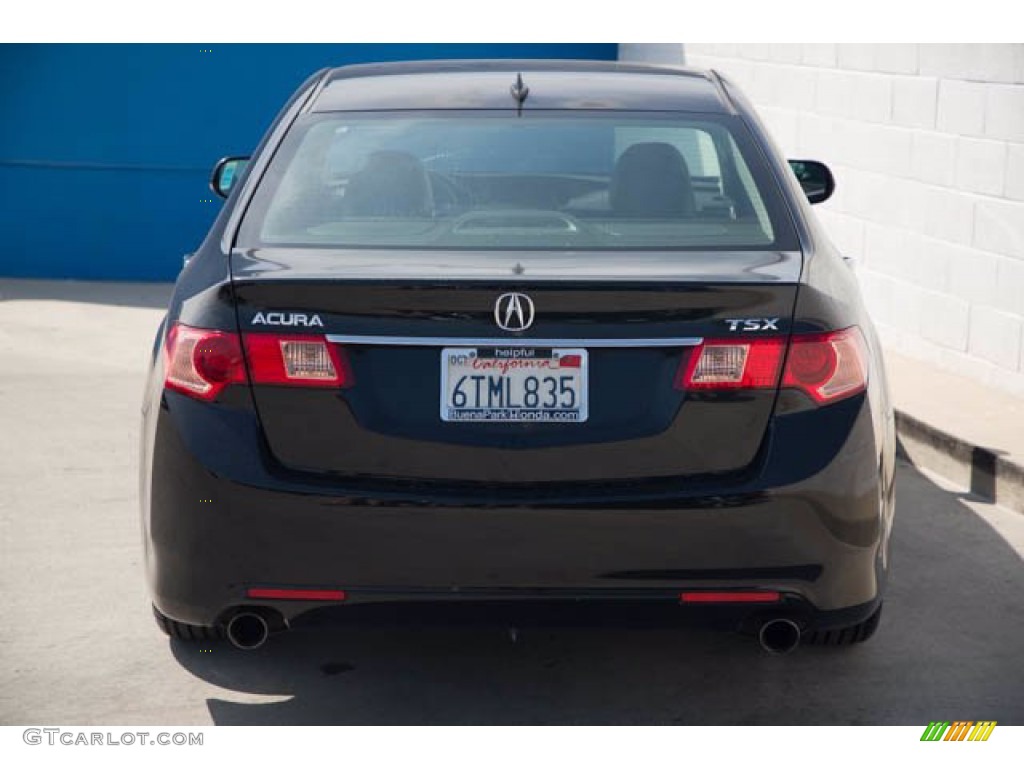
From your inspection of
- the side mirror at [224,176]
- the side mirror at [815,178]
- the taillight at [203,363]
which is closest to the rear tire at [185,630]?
the taillight at [203,363]

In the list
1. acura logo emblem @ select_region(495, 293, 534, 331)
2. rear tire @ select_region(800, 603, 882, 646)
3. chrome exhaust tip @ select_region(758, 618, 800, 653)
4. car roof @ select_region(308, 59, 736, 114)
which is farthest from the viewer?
car roof @ select_region(308, 59, 736, 114)

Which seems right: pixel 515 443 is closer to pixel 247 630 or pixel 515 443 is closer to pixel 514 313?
pixel 514 313

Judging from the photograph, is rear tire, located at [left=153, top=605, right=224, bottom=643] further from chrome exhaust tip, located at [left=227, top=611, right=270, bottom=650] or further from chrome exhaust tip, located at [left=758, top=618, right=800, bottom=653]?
chrome exhaust tip, located at [left=758, top=618, right=800, bottom=653]

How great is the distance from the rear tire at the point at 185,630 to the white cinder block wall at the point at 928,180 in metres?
4.78

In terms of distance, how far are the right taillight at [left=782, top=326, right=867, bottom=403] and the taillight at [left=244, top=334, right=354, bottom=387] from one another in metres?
0.99

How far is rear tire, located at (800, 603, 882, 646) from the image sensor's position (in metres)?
4.14

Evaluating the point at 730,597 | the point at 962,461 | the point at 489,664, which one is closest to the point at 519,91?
the point at 489,664

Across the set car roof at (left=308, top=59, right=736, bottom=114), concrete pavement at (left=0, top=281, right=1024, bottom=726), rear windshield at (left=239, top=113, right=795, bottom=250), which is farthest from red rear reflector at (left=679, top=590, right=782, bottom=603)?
car roof at (left=308, top=59, right=736, bottom=114)

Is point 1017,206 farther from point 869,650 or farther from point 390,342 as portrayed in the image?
point 390,342

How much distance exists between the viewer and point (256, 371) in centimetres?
378

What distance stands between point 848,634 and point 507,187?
1.50 metres

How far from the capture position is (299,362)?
12.3 feet
